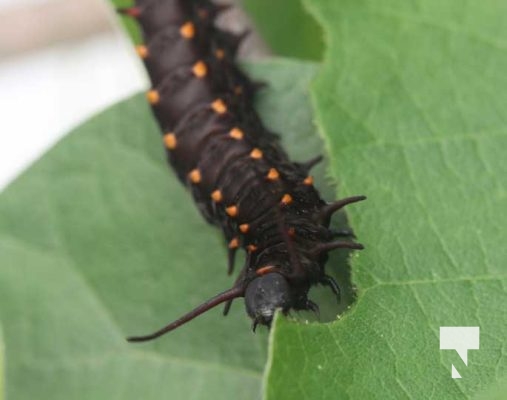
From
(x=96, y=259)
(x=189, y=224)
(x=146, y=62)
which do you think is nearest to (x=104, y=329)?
(x=96, y=259)

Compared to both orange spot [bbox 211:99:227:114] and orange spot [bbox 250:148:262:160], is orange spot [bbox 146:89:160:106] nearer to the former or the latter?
orange spot [bbox 211:99:227:114]

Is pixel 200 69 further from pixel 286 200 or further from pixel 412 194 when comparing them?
pixel 412 194

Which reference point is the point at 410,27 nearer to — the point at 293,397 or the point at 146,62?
the point at 146,62

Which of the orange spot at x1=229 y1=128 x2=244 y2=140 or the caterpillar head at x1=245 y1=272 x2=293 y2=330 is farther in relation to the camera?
the orange spot at x1=229 y1=128 x2=244 y2=140
